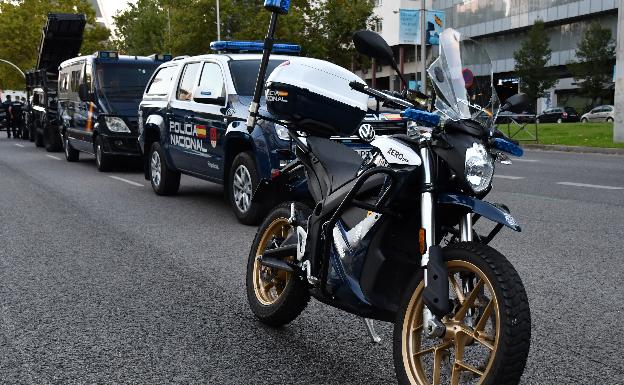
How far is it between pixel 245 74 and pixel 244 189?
5.03ft

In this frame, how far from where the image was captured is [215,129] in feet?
31.7

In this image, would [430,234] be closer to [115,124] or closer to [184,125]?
[184,125]

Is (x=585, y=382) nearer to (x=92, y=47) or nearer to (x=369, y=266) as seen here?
(x=369, y=266)

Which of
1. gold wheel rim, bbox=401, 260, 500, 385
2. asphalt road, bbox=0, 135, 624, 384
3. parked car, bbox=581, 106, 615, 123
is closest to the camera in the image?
gold wheel rim, bbox=401, 260, 500, 385

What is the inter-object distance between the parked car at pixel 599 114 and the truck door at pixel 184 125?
146 feet

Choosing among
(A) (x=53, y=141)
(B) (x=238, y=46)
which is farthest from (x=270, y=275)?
(A) (x=53, y=141)

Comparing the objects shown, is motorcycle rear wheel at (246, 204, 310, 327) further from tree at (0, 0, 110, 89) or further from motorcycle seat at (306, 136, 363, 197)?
tree at (0, 0, 110, 89)

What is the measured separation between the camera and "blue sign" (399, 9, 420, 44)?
40250mm

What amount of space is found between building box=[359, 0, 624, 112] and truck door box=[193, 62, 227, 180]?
46.4m

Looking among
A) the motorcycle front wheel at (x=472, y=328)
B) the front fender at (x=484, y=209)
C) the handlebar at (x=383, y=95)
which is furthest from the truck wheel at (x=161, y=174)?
the front fender at (x=484, y=209)

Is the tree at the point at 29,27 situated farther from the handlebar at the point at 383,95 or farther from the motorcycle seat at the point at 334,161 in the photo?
the handlebar at the point at 383,95

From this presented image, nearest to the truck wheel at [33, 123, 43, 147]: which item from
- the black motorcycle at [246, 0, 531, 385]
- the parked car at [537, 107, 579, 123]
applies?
the black motorcycle at [246, 0, 531, 385]

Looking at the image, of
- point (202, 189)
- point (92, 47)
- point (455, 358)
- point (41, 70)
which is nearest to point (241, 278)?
point (455, 358)

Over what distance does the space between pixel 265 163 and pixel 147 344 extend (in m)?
4.26
